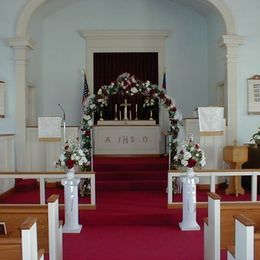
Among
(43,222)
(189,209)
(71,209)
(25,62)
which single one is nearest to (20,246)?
(43,222)

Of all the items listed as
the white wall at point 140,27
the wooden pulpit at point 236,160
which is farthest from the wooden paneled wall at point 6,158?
the wooden pulpit at point 236,160

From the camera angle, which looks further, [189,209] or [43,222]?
[189,209]

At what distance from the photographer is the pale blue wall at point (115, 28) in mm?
12047

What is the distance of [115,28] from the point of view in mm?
12023

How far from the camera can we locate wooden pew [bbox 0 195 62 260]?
462 cm

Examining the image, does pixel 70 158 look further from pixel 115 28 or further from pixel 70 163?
pixel 115 28

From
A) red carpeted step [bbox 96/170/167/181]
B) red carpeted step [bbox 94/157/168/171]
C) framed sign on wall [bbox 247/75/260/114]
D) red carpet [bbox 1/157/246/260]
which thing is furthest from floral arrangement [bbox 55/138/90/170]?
framed sign on wall [bbox 247/75/260/114]

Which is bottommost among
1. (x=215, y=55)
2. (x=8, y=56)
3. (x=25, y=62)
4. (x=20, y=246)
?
(x=20, y=246)

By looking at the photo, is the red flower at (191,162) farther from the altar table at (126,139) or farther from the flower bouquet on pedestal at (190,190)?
the altar table at (126,139)

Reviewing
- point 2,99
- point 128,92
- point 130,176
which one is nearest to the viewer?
point 128,92

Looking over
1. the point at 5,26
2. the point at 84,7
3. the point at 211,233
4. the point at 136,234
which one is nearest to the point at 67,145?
the point at 136,234

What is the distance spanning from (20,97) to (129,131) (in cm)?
295

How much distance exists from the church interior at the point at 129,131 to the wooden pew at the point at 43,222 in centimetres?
1

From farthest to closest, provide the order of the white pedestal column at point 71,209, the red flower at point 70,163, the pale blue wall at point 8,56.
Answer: the pale blue wall at point 8,56, the red flower at point 70,163, the white pedestal column at point 71,209
